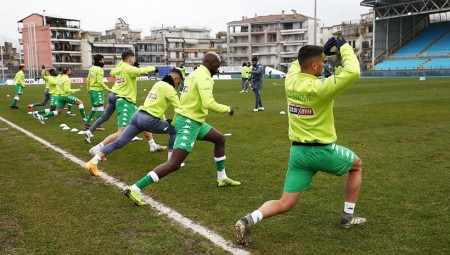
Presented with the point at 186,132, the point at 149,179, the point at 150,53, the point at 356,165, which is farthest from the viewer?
the point at 150,53

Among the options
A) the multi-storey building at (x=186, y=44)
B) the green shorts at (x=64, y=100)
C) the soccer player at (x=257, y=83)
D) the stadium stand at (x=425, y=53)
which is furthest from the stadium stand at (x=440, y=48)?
the multi-storey building at (x=186, y=44)

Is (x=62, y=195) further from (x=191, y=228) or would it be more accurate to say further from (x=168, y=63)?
(x=168, y=63)

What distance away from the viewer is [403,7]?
52.4 metres

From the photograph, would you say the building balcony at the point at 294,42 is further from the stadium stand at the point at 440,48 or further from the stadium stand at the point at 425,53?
the stadium stand at the point at 440,48

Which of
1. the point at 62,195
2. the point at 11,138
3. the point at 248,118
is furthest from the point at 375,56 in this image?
the point at 62,195

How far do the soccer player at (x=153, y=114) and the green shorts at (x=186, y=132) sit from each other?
0.92 m

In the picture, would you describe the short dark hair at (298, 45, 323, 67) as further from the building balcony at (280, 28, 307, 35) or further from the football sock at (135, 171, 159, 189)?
the building balcony at (280, 28, 307, 35)

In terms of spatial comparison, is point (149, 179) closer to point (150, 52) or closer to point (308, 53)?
point (308, 53)

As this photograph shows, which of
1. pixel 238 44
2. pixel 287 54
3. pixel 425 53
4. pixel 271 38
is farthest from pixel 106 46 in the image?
pixel 425 53

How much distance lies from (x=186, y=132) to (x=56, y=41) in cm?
8355

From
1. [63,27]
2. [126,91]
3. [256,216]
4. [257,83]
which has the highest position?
[63,27]

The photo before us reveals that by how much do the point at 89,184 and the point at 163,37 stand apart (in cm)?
9613

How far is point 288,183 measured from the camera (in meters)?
4.31

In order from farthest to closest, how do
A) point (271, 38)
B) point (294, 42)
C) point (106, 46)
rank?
point (271, 38)
point (294, 42)
point (106, 46)
